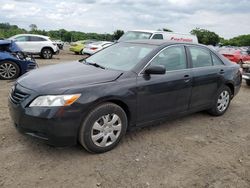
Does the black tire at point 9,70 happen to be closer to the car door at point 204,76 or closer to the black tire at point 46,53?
the car door at point 204,76

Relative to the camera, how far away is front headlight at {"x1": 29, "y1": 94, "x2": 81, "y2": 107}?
11.2 ft

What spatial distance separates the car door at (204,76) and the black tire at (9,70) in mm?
6217

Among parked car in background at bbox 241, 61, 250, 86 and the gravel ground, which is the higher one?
parked car in background at bbox 241, 61, 250, 86

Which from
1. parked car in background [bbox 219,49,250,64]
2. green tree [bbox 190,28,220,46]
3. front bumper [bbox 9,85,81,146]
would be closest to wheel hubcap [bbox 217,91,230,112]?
front bumper [bbox 9,85,81,146]

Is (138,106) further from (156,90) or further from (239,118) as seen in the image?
(239,118)

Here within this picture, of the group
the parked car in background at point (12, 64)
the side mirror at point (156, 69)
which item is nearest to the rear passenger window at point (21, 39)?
the parked car in background at point (12, 64)

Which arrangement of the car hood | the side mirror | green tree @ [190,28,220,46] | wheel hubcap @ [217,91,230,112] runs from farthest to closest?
1. green tree @ [190,28,220,46]
2. wheel hubcap @ [217,91,230,112]
3. the side mirror
4. the car hood

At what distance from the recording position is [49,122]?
339 centimetres

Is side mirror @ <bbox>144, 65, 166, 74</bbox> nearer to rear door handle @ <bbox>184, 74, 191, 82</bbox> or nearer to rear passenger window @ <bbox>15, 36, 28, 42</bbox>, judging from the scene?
rear door handle @ <bbox>184, 74, 191, 82</bbox>

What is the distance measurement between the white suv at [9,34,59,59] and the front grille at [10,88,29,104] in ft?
46.7

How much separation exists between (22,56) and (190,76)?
6697 mm

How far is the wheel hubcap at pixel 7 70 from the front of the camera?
8923mm

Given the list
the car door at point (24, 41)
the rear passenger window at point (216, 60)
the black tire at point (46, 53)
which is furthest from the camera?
Answer: the black tire at point (46, 53)

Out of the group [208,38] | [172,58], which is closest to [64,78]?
[172,58]
